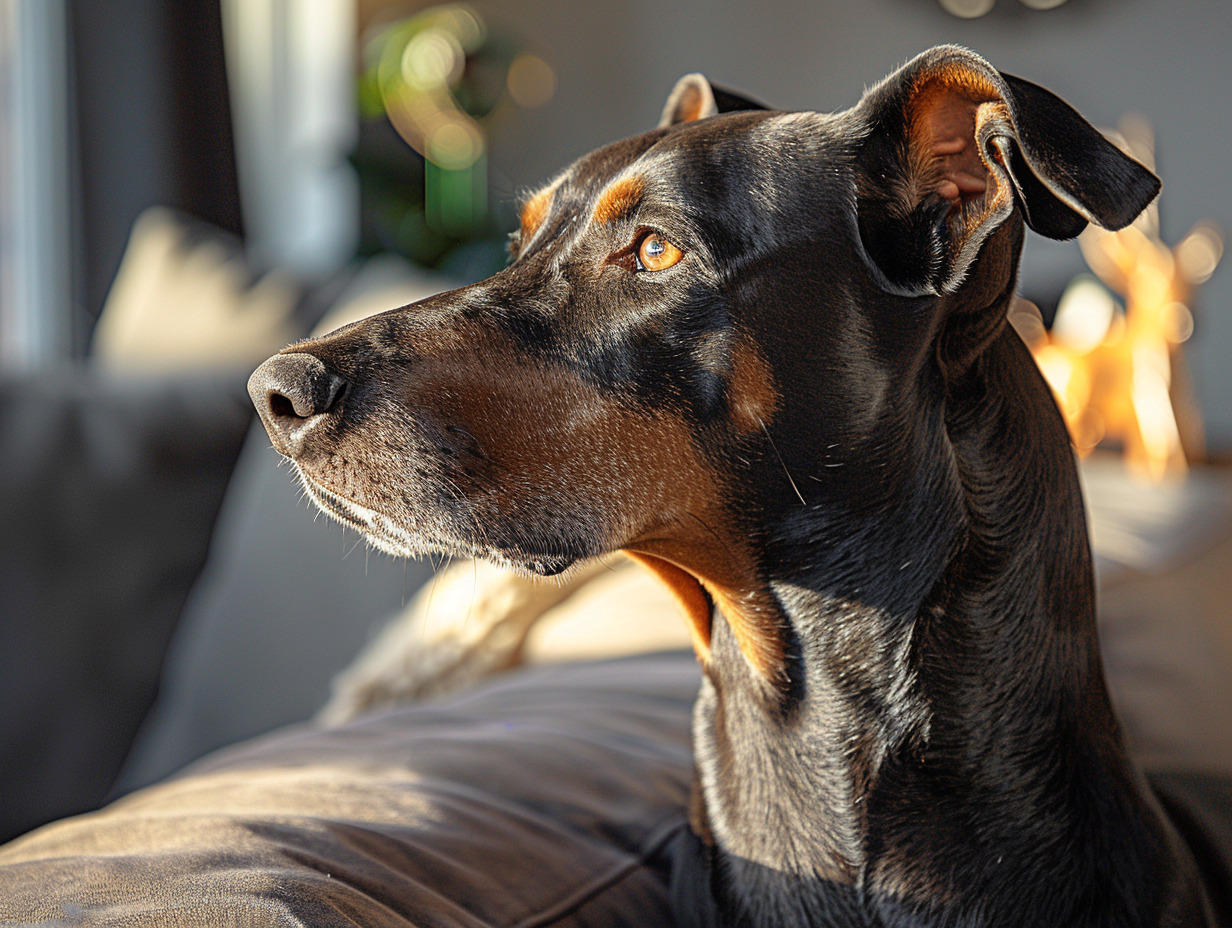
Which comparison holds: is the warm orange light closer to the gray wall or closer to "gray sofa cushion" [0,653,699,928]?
the gray wall

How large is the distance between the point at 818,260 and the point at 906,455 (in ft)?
0.53

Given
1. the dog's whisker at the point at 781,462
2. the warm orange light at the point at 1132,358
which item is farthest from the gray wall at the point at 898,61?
the dog's whisker at the point at 781,462

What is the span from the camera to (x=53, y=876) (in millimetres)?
648

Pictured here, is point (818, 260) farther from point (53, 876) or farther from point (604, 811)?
point (53, 876)

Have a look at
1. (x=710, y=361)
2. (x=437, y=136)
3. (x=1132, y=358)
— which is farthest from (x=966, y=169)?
(x=437, y=136)

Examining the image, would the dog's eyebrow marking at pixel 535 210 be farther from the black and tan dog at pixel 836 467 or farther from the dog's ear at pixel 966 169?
the dog's ear at pixel 966 169

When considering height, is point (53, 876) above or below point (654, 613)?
above

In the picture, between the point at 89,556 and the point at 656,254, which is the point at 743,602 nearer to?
the point at 656,254

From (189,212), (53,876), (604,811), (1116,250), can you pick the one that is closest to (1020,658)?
(604,811)

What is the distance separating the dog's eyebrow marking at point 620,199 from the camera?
0.84 metres

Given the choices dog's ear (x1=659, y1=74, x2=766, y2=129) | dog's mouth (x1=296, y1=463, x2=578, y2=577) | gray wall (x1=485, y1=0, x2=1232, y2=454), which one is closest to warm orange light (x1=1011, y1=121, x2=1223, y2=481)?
gray wall (x1=485, y1=0, x2=1232, y2=454)

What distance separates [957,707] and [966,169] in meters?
0.41

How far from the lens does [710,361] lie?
817 millimetres

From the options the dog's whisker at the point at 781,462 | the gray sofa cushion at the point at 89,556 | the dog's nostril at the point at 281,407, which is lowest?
the gray sofa cushion at the point at 89,556
